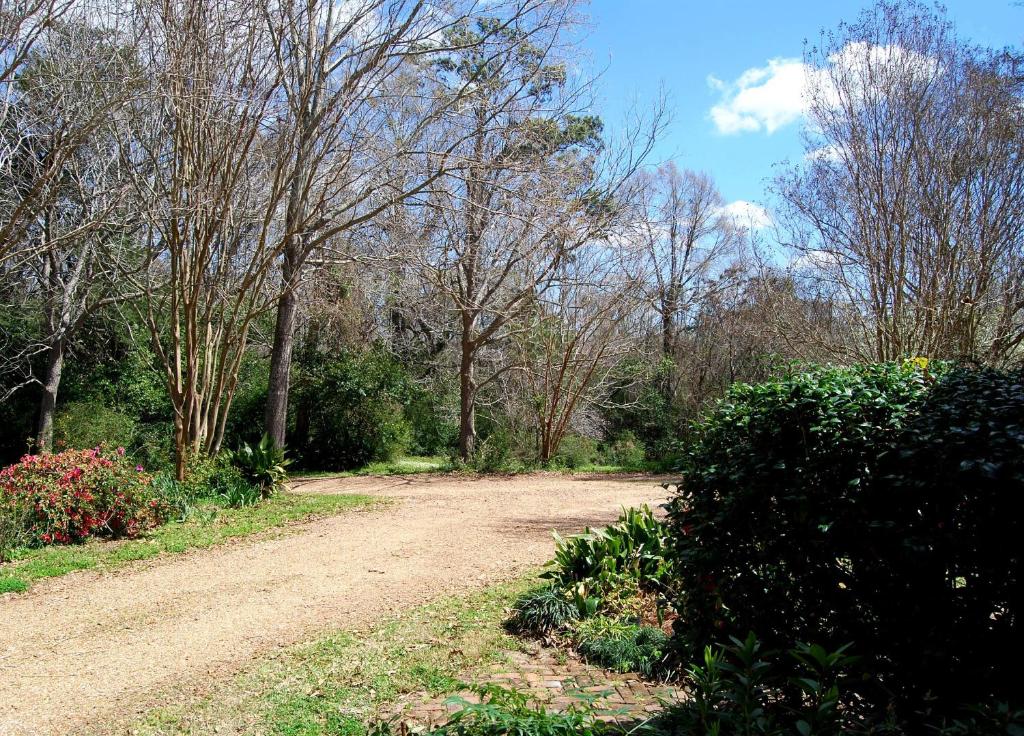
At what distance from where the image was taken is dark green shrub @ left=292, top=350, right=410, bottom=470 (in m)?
16.7

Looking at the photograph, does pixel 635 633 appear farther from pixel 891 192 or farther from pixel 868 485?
pixel 891 192

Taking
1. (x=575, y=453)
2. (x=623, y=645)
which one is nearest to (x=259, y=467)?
(x=575, y=453)

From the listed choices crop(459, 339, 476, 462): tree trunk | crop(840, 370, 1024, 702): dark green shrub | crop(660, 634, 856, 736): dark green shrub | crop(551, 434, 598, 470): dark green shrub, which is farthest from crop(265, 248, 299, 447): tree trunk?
crop(840, 370, 1024, 702): dark green shrub

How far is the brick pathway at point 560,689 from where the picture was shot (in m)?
3.58

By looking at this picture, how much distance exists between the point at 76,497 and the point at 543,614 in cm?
577

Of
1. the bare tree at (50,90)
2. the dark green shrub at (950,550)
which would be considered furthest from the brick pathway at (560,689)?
the bare tree at (50,90)

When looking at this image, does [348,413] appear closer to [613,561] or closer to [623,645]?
[613,561]

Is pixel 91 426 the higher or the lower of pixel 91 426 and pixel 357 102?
the lower

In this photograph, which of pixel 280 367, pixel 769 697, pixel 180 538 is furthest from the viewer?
pixel 280 367

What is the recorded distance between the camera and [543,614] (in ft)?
16.6

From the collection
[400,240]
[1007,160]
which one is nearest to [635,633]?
[400,240]

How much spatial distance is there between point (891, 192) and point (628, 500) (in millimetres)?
6829

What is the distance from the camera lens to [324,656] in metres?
4.70

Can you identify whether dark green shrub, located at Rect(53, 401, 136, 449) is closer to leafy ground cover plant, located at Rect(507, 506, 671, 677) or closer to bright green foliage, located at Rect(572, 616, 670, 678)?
leafy ground cover plant, located at Rect(507, 506, 671, 677)
